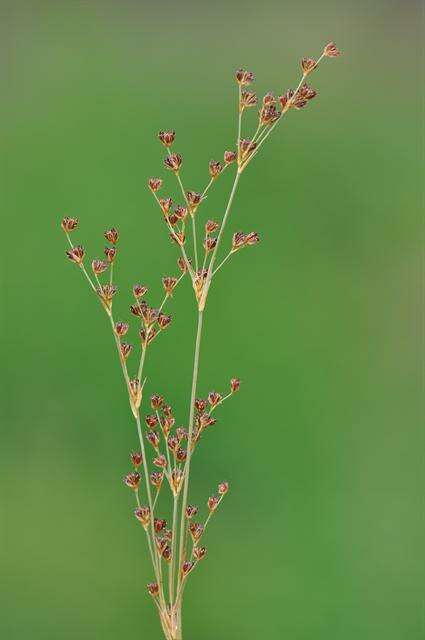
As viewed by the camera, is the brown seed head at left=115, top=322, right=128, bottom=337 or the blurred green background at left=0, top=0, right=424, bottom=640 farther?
the blurred green background at left=0, top=0, right=424, bottom=640

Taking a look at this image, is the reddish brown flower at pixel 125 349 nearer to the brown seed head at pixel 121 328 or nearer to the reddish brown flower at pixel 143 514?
the brown seed head at pixel 121 328

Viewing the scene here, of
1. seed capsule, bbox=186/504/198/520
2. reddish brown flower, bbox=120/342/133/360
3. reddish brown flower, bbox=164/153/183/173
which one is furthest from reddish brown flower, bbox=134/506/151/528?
reddish brown flower, bbox=164/153/183/173

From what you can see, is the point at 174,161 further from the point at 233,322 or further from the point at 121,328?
the point at 233,322

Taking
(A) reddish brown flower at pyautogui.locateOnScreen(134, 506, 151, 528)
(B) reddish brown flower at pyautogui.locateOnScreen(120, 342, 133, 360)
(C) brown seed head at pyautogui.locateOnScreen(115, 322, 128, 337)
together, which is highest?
(C) brown seed head at pyautogui.locateOnScreen(115, 322, 128, 337)

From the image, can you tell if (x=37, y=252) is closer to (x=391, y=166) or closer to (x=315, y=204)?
(x=315, y=204)

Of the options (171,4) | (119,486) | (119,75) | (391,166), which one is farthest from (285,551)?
(171,4)

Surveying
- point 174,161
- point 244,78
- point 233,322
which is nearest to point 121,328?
point 174,161

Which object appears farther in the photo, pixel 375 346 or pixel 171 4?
pixel 171 4

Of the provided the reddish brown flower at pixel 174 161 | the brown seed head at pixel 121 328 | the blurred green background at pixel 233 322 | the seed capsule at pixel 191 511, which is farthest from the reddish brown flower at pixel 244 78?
the blurred green background at pixel 233 322

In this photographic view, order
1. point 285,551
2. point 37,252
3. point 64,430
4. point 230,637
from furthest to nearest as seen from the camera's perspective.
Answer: point 37,252
point 64,430
point 285,551
point 230,637

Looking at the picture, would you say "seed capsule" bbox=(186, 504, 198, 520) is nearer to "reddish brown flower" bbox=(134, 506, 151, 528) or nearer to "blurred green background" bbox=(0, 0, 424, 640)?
"reddish brown flower" bbox=(134, 506, 151, 528)
